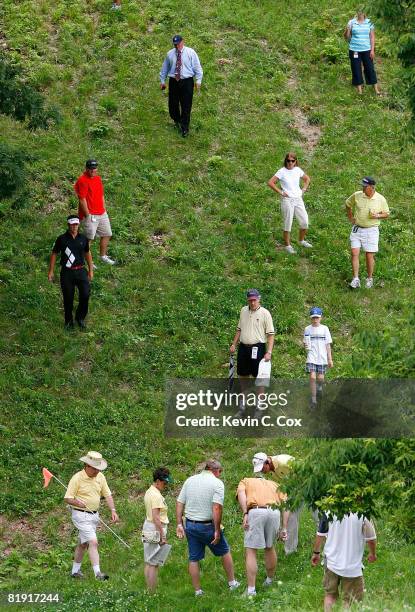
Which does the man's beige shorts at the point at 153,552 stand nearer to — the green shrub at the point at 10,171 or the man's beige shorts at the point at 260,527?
the man's beige shorts at the point at 260,527

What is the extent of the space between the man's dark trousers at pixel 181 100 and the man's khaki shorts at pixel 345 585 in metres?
12.4

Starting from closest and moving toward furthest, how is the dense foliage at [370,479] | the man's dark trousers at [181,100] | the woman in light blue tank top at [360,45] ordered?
the dense foliage at [370,479], the man's dark trousers at [181,100], the woman in light blue tank top at [360,45]

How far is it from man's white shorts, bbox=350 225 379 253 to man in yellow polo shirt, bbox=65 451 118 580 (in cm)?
706

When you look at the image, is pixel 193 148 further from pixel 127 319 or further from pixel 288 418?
pixel 288 418

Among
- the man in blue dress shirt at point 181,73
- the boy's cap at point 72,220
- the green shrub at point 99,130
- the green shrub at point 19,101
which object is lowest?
the boy's cap at point 72,220

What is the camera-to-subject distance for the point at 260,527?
47.1 ft

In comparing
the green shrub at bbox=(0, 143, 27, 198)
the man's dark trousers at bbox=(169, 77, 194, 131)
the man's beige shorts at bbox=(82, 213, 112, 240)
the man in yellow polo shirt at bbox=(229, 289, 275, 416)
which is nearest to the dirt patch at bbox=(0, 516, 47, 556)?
the man in yellow polo shirt at bbox=(229, 289, 275, 416)

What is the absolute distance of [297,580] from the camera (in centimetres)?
1443

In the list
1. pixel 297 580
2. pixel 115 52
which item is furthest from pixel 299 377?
pixel 115 52

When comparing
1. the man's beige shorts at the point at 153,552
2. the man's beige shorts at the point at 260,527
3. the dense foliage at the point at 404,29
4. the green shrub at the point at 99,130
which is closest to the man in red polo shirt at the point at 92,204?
the green shrub at the point at 99,130

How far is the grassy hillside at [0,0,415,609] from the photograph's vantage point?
55.2 ft

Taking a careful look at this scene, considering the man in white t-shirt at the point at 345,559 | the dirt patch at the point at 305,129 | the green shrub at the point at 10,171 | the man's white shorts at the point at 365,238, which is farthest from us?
the dirt patch at the point at 305,129

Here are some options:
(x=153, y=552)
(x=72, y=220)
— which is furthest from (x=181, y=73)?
(x=153, y=552)

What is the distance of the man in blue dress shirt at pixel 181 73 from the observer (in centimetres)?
2317
